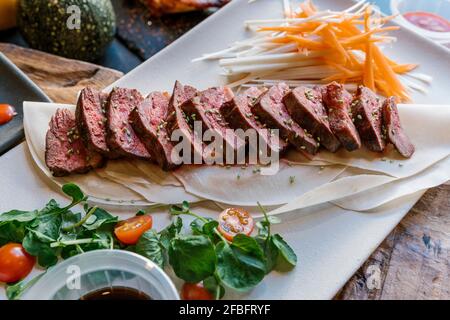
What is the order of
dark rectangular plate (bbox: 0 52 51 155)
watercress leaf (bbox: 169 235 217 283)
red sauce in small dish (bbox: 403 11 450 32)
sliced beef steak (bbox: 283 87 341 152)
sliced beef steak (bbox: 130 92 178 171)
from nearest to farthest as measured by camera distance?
watercress leaf (bbox: 169 235 217 283) → sliced beef steak (bbox: 130 92 178 171) → sliced beef steak (bbox: 283 87 341 152) → dark rectangular plate (bbox: 0 52 51 155) → red sauce in small dish (bbox: 403 11 450 32)

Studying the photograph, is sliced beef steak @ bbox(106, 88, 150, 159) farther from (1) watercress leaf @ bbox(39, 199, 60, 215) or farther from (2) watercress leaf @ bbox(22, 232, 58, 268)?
(2) watercress leaf @ bbox(22, 232, 58, 268)

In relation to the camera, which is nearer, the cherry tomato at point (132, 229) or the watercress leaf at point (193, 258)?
the watercress leaf at point (193, 258)

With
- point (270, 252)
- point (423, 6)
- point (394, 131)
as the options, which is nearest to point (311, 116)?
point (394, 131)

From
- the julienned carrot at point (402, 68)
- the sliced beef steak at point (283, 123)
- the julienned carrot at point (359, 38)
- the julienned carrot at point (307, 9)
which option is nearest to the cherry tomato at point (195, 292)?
the sliced beef steak at point (283, 123)

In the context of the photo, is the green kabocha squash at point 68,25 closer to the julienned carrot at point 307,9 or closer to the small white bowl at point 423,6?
the julienned carrot at point 307,9

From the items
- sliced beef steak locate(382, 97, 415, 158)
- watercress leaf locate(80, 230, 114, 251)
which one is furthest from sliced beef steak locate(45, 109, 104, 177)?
sliced beef steak locate(382, 97, 415, 158)

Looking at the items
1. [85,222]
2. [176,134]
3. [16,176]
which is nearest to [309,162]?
[176,134]

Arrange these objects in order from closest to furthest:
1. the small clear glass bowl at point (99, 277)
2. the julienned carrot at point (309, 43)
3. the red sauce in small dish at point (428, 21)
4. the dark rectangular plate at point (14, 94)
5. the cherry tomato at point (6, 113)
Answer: the small clear glass bowl at point (99, 277) → the dark rectangular plate at point (14, 94) → the cherry tomato at point (6, 113) → the julienned carrot at point (309, 43) → the red sauce in small dish at point (428, 21)

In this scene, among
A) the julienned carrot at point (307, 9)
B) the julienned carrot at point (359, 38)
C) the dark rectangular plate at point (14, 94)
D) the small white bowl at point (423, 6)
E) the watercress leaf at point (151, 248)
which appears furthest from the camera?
the small white bowl at point (423, 6)

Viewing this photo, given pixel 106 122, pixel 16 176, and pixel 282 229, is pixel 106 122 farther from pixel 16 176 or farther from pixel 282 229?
pixel 282 229
